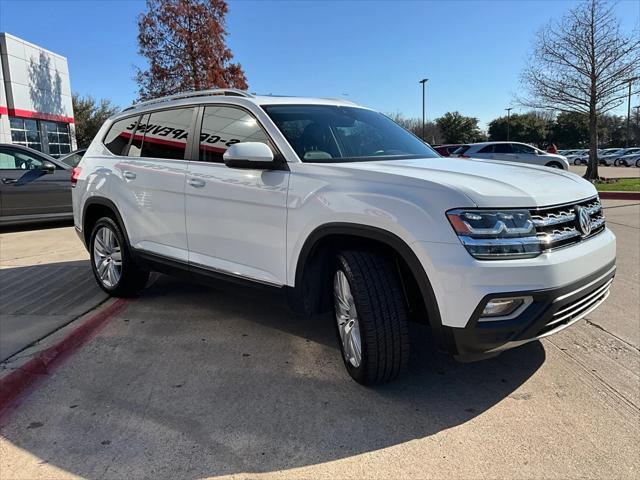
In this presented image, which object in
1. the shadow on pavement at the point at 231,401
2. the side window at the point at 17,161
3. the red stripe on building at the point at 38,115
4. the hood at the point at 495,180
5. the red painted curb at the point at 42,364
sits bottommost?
the shadow on pavement at the point at 231,401

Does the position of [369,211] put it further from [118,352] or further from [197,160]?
[118,352]

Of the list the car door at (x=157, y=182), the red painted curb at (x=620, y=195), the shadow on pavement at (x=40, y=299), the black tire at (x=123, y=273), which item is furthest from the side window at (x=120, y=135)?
the red painted curb at (x=620, y=195)

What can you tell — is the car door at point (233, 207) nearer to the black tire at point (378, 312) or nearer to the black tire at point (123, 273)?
the black tire at point (378, 312)

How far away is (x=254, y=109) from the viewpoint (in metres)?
3.71

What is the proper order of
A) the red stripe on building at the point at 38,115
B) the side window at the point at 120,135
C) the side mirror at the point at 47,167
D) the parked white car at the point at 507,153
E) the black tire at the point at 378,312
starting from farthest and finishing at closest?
the red stripe on building at the point at 38,115
the parked white car at the point at 507,153
the side mirror at the point at 47,167
the side window at the point at 120,135
the black tire at the point at 378,312

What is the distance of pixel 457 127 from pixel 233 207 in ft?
207

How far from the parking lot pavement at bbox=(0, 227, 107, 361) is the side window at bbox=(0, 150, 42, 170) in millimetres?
1717

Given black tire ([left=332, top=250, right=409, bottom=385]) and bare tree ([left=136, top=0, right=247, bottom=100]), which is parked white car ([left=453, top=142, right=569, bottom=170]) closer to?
bare tree ([left=136, top=0, right=247, bottom=100])

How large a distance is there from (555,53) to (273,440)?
1865 centimetres

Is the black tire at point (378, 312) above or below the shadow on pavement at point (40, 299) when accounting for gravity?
above

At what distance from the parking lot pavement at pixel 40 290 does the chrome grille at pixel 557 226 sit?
140 inches

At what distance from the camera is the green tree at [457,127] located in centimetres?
6253

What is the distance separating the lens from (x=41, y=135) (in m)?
25.2

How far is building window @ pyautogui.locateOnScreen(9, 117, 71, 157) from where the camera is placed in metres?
23.2
